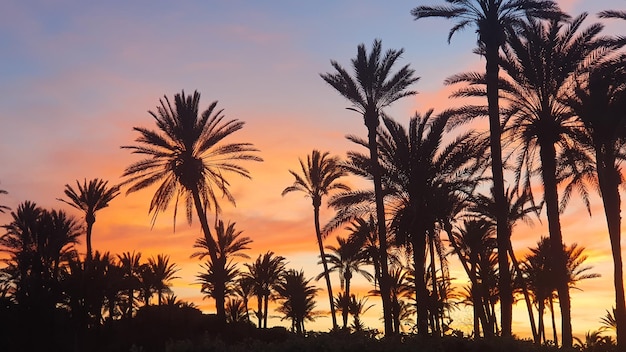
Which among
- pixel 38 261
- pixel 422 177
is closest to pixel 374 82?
pixel 422 177

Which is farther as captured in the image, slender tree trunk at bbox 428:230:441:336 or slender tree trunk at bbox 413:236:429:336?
slender tree trunk at bbox 428:230:441:336

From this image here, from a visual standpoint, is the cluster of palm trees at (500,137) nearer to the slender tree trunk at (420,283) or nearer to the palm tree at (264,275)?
the slender tree trunk at (420,283)

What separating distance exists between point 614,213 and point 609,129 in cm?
433

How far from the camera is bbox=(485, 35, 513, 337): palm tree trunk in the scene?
28855 millimetres

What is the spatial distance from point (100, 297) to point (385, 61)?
20524 mm

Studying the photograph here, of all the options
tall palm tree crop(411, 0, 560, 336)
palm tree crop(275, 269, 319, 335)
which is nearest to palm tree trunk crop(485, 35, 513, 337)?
tall palm tree crop(411, 0, 560, 336)

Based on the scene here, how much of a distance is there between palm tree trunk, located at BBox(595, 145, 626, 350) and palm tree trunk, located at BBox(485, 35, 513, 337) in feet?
23.2

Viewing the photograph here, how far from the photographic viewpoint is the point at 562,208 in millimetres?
36844

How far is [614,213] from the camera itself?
34656mm

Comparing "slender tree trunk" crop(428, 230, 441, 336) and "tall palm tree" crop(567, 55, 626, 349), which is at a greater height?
"tall palm tree" crop(567, 55, 626, 349)

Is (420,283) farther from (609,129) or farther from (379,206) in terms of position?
(609,129)

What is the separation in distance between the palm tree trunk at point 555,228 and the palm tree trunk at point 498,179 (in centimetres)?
211

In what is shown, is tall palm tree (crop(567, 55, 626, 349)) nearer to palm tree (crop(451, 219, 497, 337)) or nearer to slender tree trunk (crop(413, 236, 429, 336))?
slender tree trunk (crop(413, 236, 429, 336))

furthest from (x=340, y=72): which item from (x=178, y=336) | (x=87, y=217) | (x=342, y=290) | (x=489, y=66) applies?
(x=342, y=290)
